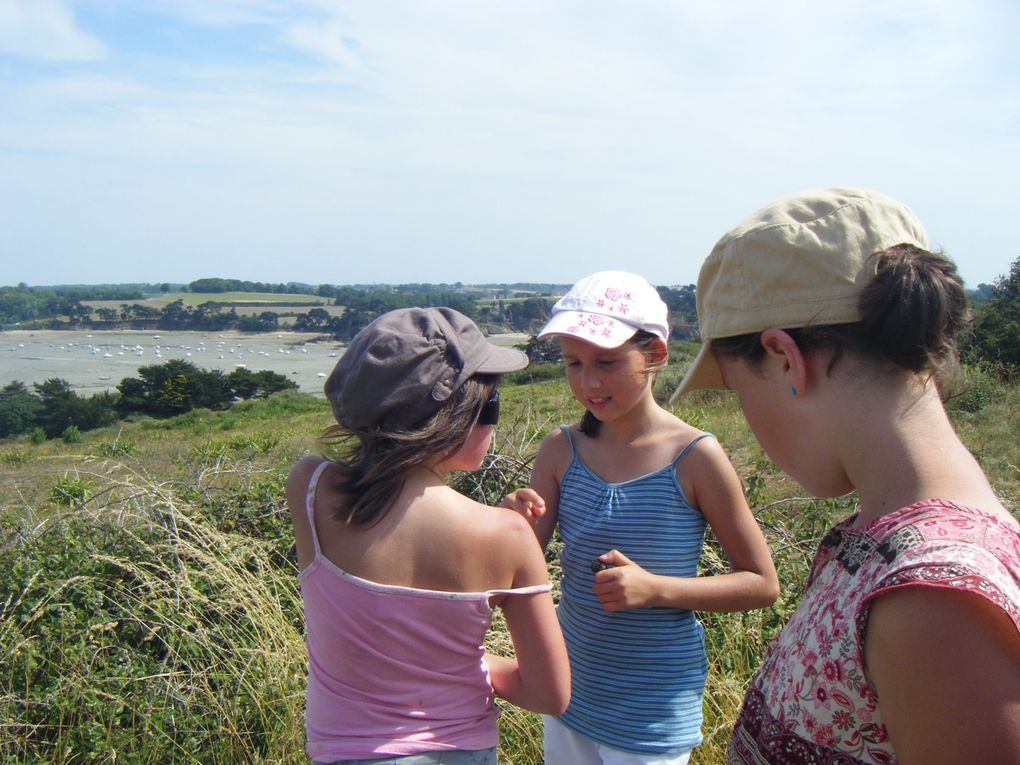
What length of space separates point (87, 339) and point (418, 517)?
97.1 metres

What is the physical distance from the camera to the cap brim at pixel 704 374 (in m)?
1.30

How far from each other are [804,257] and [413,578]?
86 centimetres

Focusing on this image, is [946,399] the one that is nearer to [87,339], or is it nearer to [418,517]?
[418,517]

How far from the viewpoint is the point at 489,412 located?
64.2 inches

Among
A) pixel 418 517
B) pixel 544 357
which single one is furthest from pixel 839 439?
pixel 544 357

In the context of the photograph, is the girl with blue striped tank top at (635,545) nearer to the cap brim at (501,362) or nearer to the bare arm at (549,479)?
the bare arm at (549,479)

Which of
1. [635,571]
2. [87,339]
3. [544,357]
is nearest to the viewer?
[635,571]

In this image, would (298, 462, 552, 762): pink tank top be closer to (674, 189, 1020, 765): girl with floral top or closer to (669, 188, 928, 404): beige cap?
(674, 189, 1020, 765): girl with floral top

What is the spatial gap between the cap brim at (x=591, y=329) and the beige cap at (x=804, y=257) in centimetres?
74

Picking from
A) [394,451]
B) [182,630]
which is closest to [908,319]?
[394,451]

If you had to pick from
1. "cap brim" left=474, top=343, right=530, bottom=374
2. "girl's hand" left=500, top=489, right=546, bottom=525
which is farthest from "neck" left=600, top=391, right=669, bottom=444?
"cap brim" left=474, top=343, right=530, bottom=374

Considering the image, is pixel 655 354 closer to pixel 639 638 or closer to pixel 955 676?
pixel 639 638

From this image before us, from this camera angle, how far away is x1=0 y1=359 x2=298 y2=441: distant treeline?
105ft

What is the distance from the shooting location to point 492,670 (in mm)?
1585
